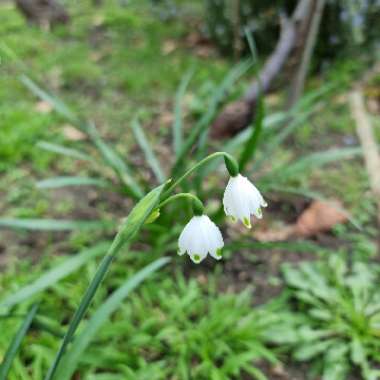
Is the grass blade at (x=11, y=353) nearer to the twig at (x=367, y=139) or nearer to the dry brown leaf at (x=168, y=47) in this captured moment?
the twig at (x=367, y=139)

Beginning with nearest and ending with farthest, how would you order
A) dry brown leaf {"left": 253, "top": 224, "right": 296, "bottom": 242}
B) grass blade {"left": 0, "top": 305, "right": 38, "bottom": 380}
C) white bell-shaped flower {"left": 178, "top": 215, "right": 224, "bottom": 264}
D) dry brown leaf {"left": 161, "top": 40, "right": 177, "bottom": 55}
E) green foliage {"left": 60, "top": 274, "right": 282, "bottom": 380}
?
white bell-shaped flower {"left": 178, "top": 215, "right": 224, "bottom": 264} → grass blade {"left": 0, "top": 305, "right": 38, "bottom": 380} → green foliage {"left": 60, "top": 274, "right": 282, "bottom": 380} → dry brown leaf {"left": 253, "top": 224, "right": 296, "bottom": 242} → dry brown leaf {"left": 161, "top": 40, "right": 177, "bottom": 55}

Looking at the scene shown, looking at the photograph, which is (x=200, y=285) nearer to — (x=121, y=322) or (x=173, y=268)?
(x=173, y=268)

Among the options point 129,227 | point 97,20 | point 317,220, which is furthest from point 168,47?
point 129,227

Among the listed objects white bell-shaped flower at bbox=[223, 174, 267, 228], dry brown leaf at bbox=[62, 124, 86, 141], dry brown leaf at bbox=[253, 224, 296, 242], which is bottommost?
white bell-shaped flower at bbox=[223, 174, 267, 228]

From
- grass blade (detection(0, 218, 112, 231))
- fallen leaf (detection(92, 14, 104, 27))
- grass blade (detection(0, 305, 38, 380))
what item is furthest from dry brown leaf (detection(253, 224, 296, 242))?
fallen leaf (detection(92, 14, 104, 27))

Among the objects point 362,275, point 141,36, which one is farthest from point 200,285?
point 141,36

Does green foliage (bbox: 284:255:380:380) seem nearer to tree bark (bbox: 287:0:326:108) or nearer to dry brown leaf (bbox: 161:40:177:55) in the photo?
tree bark (bbox: 287:0:326:108)

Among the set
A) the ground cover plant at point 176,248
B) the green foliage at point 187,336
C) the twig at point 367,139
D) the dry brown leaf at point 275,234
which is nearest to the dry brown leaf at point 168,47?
the ground cover plant at point 176,248
